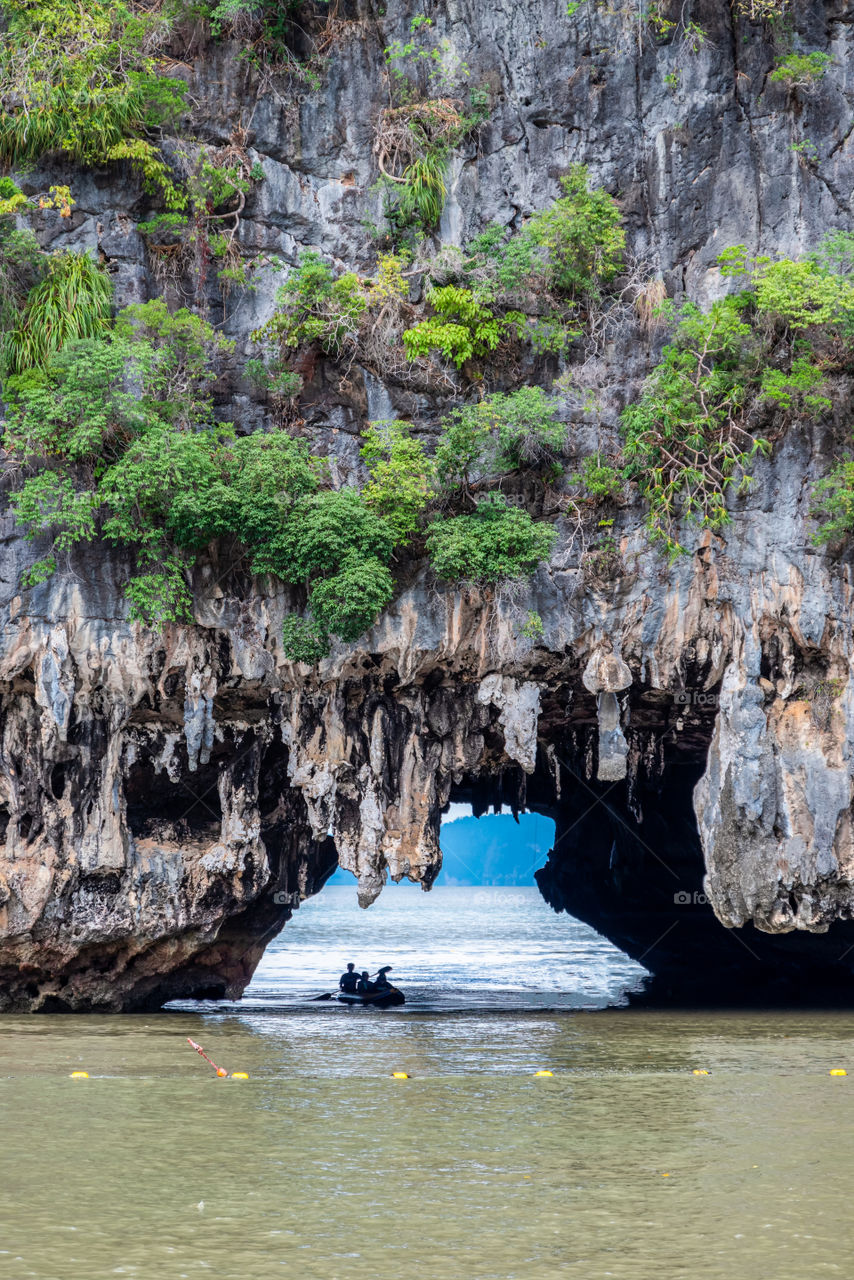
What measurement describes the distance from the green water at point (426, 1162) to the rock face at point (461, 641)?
3390 millimetres

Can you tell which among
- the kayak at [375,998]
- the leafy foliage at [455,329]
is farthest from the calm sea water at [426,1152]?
the leafy foliage at [455,329]

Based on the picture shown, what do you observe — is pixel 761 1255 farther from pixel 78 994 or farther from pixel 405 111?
pixel 405 111

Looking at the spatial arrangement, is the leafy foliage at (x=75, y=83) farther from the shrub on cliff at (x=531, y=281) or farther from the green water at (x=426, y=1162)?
the green water at (x=426, y=1162)

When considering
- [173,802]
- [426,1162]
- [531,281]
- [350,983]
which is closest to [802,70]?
[531,281]

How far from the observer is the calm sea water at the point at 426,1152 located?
6.59 metres

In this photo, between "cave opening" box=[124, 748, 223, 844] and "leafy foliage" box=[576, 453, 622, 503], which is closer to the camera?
"leafy foliage" box=[576, 453, 622, 503]

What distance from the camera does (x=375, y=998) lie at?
71.7 ft

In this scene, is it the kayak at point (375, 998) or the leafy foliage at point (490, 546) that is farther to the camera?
the kayak at point (375, 998)

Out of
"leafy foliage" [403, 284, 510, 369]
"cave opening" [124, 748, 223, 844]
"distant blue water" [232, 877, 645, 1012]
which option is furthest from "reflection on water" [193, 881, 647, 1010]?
"leafy foliage" [403, 284, 510, 369]

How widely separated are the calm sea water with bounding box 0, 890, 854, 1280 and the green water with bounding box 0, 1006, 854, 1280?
0.03m

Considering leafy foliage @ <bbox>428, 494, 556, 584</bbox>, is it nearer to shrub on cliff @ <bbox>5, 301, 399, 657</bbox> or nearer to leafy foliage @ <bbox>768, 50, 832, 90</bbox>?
shrub on cliff @ <bbox>5, 301, 399, 657</bbox>

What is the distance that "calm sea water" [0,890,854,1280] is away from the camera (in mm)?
6594

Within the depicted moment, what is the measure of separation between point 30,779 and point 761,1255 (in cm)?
1407

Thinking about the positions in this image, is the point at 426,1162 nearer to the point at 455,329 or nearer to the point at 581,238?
the point at 455,329
